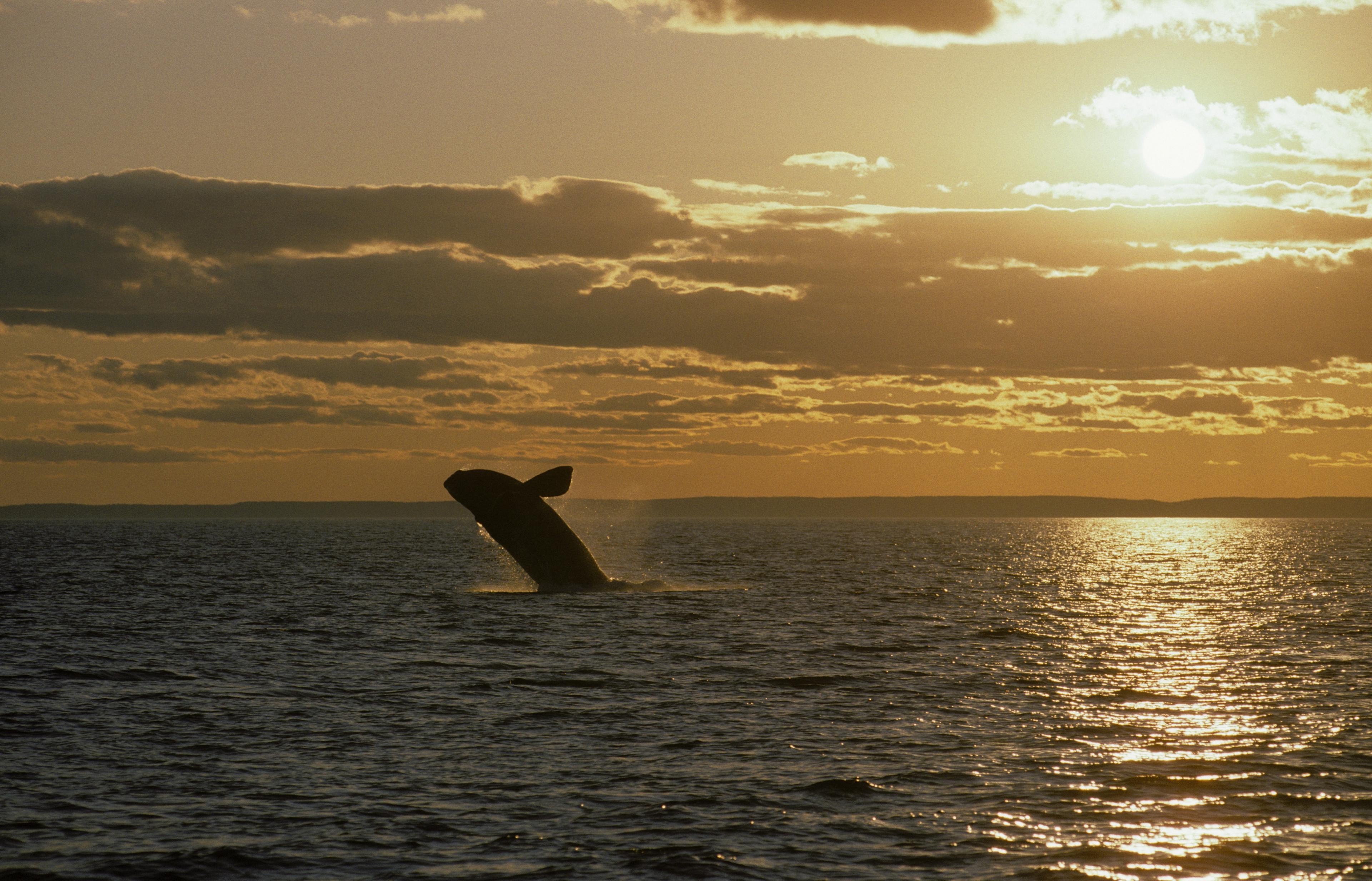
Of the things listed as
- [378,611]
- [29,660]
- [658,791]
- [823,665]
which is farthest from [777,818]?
[378,611]

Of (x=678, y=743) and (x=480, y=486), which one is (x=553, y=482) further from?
(x=678, y=743)

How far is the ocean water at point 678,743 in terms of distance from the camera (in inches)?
578

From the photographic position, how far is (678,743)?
2031 cm

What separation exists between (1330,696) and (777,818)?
14128mm

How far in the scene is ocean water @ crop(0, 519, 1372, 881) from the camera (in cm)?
1469

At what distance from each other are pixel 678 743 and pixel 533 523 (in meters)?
20.6

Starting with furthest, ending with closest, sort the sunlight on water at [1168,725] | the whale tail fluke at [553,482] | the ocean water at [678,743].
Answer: the whale tail fluke at [553,482] < the sunlight on water at [1168,725] < the ocean water at [678,743]

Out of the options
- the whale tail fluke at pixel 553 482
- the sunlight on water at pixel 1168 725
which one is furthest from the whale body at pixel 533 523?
the sunlight on water at pixel 1168 725

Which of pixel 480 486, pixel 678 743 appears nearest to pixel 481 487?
pixel 480 486

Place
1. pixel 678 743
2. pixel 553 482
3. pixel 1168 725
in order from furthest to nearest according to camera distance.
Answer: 1. pixel 553 482
2. pixel 1168 725
3. pixel 678 743

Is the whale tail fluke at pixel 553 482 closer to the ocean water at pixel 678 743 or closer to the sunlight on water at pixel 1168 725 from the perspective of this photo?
the ocean water at pixel 678 743

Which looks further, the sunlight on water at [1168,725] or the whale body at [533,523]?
the whale body at [533,523]

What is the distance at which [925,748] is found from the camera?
1995cm

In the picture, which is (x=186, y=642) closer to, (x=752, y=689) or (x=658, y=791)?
(x=752, y=689)
